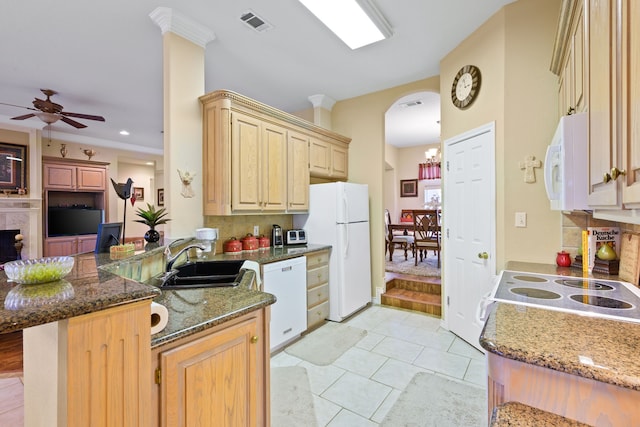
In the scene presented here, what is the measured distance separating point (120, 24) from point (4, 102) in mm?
3266

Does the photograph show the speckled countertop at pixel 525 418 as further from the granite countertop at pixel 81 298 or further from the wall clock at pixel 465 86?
the wall clock at pixel 465 86

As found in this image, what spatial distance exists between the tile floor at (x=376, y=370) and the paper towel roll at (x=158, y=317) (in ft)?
4.46

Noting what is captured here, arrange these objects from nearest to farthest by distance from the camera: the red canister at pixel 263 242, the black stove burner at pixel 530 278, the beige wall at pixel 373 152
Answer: the black stove burner at pixel 530 278 < the red canister at pixel 263 242 < the beige wall at pixel 373 152

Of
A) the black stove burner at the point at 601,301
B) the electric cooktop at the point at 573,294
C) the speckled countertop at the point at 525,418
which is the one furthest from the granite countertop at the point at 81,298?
the black stove burner at the point at 601,301

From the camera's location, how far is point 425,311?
3639 millimetres

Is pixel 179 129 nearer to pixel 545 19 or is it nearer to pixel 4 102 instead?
pixel 545 19

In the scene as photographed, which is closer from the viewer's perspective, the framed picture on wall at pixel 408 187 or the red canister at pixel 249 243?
the red canister at pixel 249 243

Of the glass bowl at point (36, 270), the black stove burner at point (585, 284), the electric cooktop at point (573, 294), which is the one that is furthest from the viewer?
the black stove burner at point (585, 284)

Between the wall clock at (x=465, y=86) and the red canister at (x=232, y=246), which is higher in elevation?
the wall clock at (x=465, y=86)

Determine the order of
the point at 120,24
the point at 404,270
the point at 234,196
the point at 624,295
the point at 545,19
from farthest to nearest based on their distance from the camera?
the point at 404,270
the point at 234,196
the point at 120,24
the point at 545,19
the point at 624,295

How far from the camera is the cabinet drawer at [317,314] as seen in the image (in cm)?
319

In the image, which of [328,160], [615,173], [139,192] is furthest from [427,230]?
[139,192]

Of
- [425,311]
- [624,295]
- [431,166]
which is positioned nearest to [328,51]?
[624,295]

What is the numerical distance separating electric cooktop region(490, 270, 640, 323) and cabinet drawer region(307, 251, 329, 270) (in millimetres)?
1849
